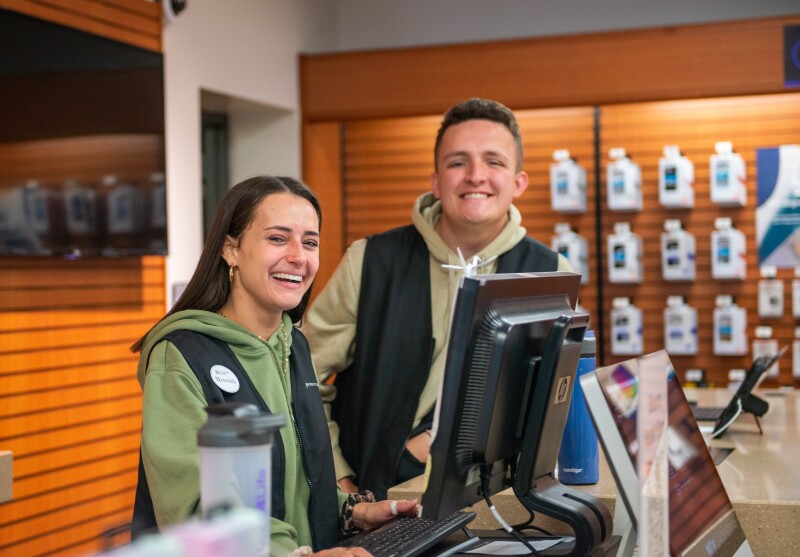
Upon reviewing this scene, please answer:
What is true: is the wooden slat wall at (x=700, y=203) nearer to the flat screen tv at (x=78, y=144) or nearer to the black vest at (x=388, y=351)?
the flat screen tv at (x=78, y=144)

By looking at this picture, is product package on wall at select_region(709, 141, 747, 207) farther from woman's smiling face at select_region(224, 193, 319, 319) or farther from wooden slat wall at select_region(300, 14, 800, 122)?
woman's smiling face at select_region(224, 193, 319, 319)

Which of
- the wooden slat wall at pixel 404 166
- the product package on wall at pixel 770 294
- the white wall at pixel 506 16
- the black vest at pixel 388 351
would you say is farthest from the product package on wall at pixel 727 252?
the black vest at pixel 388 351

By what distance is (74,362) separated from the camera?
480 cm

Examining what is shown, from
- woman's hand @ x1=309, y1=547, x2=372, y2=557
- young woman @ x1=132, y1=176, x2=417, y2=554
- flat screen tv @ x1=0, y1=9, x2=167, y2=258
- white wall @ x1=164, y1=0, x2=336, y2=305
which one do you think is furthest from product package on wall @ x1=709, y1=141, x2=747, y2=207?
woman's hand @ x1=309, y1=547, x2=372, y2=557

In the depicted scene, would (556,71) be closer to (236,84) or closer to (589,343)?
(236,84)

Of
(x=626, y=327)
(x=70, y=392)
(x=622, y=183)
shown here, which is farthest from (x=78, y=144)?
(x=626, y=327)

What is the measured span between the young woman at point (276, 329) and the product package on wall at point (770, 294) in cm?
431

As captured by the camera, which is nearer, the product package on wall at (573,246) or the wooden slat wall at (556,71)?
the wooden slat wall at (556,71)

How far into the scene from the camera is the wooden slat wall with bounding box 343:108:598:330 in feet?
21.4

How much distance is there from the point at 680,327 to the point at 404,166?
2.05m

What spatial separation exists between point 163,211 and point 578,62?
105 inches

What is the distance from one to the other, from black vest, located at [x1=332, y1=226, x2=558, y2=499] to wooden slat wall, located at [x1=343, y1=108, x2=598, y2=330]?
344 cm

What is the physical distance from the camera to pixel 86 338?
16.0 ft

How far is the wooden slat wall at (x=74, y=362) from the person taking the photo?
174 inches
